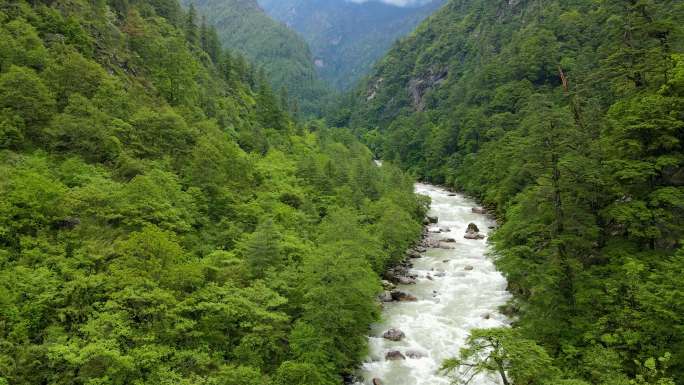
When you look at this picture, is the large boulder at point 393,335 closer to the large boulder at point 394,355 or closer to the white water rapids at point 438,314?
the white water rapids at point 438,314

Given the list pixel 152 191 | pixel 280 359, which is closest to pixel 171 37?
pixel 152 191

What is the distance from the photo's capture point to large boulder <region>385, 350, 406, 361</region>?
27.9 metres

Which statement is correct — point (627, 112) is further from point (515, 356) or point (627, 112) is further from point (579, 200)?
point (515, 356)

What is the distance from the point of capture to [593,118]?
34.2 meters

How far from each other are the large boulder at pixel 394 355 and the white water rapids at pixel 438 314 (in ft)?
0.87

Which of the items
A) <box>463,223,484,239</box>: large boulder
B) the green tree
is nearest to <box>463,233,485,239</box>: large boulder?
<box>463,223,484,239</box>: large boulder

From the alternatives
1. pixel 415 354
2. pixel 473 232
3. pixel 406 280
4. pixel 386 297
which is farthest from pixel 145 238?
pixel 473 232

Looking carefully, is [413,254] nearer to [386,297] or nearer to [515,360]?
[386,297]

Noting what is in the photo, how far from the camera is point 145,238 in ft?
76.0

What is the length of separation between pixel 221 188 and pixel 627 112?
95.3 ft

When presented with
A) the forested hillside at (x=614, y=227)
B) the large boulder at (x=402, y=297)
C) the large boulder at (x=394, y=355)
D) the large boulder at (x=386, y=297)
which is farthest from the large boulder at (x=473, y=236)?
the large boulder at (x=394, y=355)

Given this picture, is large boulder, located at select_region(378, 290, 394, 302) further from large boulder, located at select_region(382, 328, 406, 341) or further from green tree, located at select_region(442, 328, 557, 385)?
green tree, located at select_region(442, 328, 557, 385)

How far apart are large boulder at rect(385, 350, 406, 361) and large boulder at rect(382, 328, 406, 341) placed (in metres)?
1.92

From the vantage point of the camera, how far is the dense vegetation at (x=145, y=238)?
18.7m
